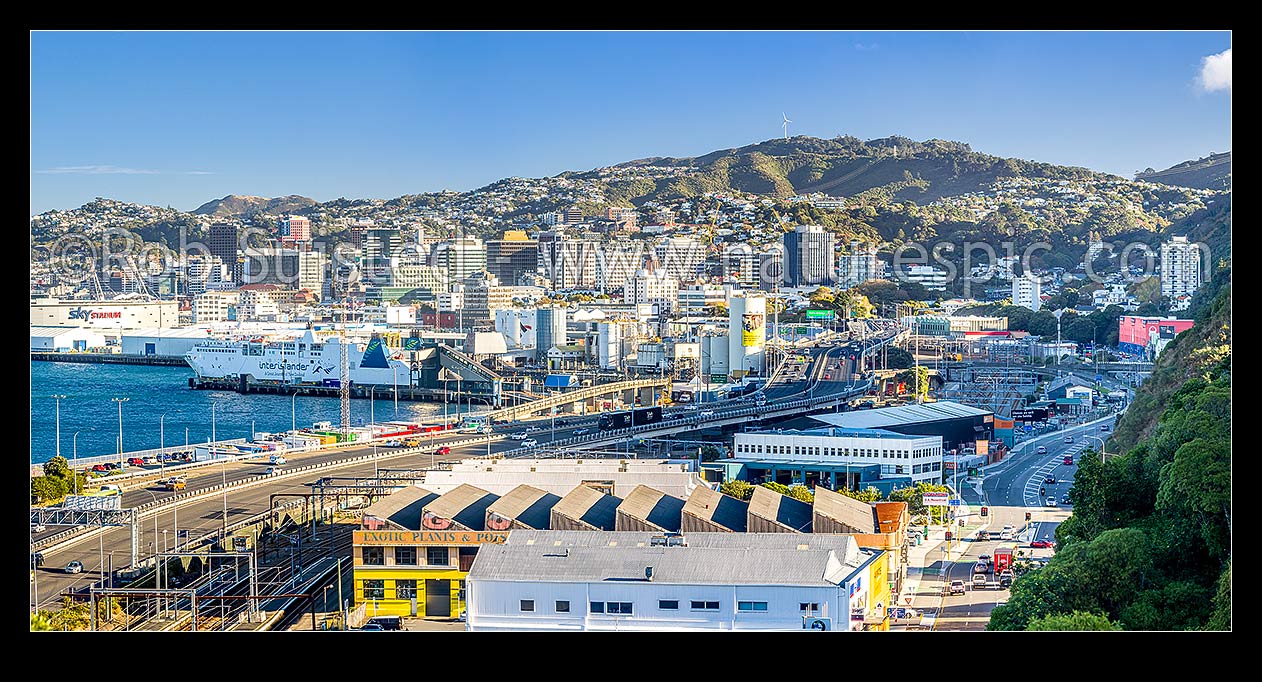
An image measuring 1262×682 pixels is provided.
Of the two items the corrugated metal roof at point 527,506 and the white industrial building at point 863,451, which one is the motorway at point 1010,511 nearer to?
the white industrial building at point 863,451

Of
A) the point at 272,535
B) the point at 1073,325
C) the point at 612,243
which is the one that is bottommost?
the point at 272,535

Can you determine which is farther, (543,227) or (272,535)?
(543,227)

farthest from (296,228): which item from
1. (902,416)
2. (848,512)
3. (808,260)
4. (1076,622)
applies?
(1076,622)

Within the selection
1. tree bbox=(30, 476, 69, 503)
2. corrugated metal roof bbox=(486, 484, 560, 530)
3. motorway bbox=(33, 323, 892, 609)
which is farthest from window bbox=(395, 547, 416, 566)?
tree bbox=(30, 476, 69, 503)

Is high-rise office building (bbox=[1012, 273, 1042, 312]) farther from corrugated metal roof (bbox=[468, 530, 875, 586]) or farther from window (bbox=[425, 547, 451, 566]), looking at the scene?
corrugated metal roof (bbox=[468, 530, 875, 586])

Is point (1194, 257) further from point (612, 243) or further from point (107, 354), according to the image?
point (107, 354)

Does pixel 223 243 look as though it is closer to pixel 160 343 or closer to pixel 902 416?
pixel 160 343
